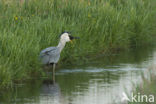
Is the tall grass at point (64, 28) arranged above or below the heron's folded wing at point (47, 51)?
above

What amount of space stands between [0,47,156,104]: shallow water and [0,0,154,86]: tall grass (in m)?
0.46

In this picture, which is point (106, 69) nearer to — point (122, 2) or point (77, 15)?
point (77, 15)

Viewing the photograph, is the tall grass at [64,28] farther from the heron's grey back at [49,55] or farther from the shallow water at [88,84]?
the shallow water at [88,84]

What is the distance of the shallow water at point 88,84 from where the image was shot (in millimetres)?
11500

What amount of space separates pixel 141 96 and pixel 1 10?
8.01 metres

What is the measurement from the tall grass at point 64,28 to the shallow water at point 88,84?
1.51 feet

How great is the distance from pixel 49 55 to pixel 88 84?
1.47m

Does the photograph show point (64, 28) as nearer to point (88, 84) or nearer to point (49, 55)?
point (49, 55)

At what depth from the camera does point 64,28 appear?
639 inches

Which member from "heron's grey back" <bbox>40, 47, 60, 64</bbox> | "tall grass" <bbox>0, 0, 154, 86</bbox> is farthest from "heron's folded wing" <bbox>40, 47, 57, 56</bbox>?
"tall grass" <bbox>0, 0, 154, 86</bbox>

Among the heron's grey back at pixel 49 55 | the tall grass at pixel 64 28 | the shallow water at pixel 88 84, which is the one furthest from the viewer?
the heron's grey back at pixel 49 55

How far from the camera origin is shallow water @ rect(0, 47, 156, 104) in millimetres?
11500

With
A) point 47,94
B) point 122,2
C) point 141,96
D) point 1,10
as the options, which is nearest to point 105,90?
point 47,94

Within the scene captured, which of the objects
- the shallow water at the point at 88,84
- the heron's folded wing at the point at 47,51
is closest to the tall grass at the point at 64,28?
the heron's folded wing at the point at 47,51
